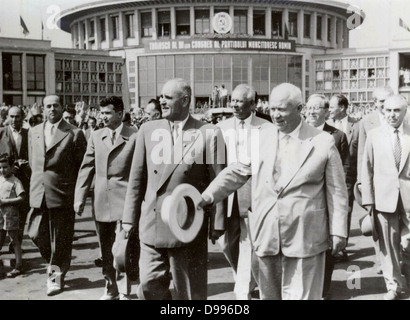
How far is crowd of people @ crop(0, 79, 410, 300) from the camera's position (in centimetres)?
418

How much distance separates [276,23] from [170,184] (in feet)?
199

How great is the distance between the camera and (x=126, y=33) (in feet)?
204

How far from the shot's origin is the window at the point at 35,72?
48.6 metres

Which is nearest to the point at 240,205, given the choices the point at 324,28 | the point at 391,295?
the point at 391,295

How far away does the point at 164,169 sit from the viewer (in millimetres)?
4602

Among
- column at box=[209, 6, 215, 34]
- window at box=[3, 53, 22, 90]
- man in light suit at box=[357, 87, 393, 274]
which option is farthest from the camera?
column at box=[209, 6, 215, 34]

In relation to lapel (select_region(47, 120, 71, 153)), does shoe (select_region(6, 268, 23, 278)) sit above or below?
below

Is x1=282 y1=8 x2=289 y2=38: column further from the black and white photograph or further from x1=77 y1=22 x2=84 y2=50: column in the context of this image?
the black and white photograph

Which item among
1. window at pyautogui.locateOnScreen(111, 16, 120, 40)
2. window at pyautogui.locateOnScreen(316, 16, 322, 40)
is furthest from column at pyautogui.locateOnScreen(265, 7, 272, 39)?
window at pyautogui.locateOnScreen(111, 16, 120, 40)

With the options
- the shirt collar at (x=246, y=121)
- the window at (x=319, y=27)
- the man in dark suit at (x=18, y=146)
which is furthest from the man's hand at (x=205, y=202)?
the window at (x=319, y=27)

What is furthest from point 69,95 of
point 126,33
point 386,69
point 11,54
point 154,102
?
point 154,102

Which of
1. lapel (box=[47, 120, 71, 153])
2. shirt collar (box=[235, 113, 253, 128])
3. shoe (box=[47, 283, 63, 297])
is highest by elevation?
shirt collar (box=[235, 113, 253, 128])

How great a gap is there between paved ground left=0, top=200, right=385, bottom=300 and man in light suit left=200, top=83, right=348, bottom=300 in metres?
1.92

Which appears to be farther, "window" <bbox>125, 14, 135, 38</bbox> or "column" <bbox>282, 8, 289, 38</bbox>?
"column" <bbox>282, 8, 289, 38</bbox>
